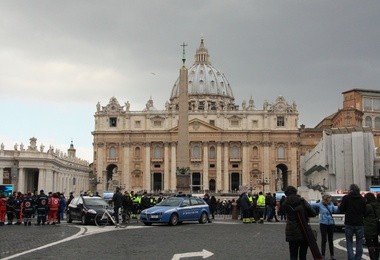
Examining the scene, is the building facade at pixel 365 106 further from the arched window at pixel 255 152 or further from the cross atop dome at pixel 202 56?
the cross atop dome at pixel 202 56

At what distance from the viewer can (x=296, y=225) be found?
9977 mm

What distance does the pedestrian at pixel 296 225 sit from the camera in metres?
9.91

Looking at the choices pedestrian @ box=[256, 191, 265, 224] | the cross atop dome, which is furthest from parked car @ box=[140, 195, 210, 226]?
the cross atop dome

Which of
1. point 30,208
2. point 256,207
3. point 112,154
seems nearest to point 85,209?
point 30,208

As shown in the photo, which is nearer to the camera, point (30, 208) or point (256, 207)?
point (30, 208)

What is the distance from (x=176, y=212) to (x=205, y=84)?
111556 mm

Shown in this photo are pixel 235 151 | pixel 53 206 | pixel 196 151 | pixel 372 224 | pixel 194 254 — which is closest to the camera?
pixel 372 224

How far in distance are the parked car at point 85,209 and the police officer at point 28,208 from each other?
1.72 m

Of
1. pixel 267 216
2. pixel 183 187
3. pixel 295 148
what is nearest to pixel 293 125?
pixel 295 148

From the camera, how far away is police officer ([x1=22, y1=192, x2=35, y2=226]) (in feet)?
86.0

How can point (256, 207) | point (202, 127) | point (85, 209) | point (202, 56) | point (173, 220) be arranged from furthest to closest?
1. point (202, 56)
2. point (202, 127)
3. point (256, 207)
4. point (85, 209)
5. point (173, 220)

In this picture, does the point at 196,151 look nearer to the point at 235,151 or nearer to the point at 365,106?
the point at 235,151

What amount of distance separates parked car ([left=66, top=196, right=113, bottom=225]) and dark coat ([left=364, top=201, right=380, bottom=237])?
15.2 metres

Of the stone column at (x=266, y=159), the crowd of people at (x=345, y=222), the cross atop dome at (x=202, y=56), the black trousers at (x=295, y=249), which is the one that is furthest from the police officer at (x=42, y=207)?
the cross atop dome at (x=202, y=56)
